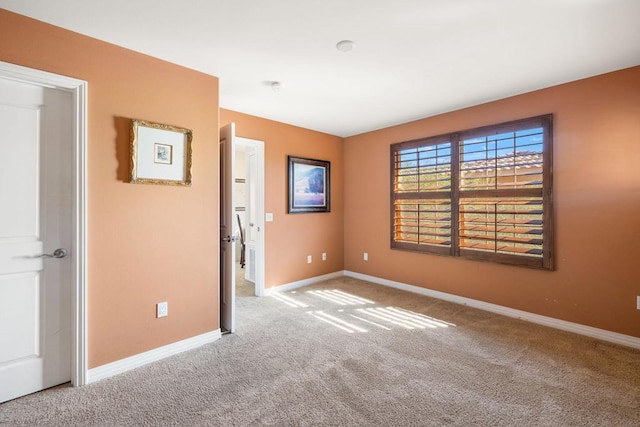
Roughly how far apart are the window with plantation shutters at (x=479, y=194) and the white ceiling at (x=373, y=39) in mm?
605

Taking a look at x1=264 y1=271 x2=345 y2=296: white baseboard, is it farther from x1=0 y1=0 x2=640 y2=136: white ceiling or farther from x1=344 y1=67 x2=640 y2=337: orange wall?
x1=0 y1=0 x2=640 y2=136: white ceiling

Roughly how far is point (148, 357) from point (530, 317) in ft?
12.4

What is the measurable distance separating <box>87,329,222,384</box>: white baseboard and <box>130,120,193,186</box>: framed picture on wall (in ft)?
4.53

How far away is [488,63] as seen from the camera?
259 cm

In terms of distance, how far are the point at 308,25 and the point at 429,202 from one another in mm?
2828

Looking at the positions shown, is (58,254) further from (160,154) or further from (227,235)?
(227,235)

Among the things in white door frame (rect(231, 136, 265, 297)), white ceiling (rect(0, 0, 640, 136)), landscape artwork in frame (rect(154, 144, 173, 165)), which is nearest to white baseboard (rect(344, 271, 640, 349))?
white door frame (rect(231, 136, 265, 297))

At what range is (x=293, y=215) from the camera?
455 cm

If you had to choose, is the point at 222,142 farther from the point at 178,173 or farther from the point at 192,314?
the point at 192,314

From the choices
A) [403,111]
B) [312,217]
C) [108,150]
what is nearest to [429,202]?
[403,111]

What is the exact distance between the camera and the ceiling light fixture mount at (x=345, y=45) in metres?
2.24

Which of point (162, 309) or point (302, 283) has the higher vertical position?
point (162, 309)

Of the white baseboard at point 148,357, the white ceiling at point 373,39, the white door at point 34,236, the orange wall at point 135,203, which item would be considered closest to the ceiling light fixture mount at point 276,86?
the white ceiling at point 373,39

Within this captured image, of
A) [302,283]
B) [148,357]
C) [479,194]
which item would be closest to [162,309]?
[148,357]
